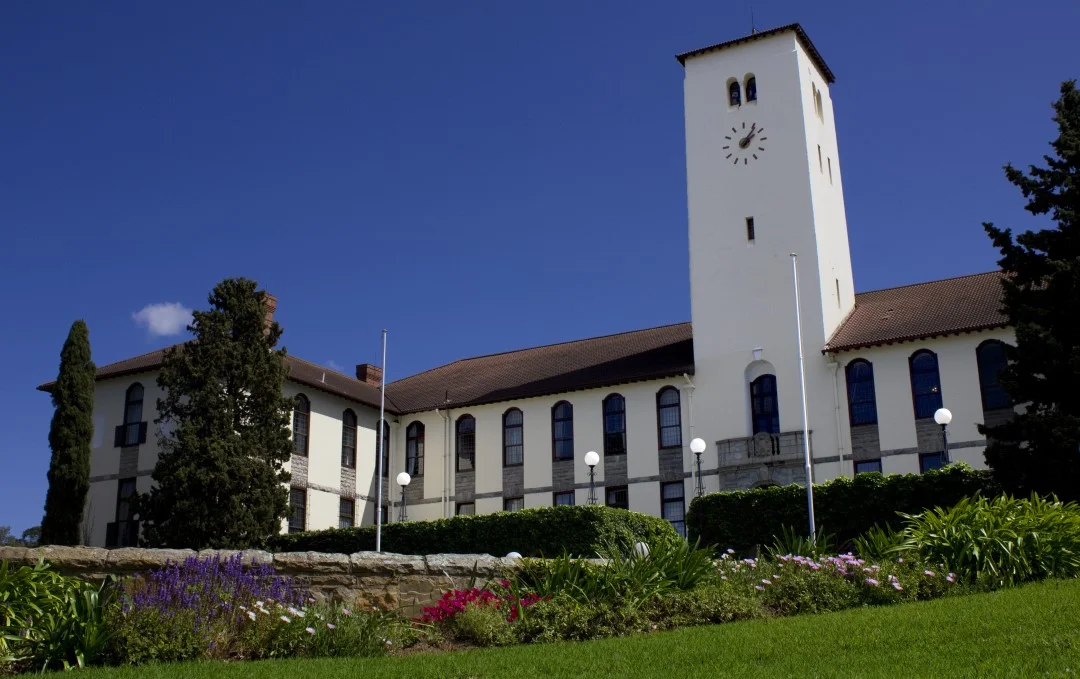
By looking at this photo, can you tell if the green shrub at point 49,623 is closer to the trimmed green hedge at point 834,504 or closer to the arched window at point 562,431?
the trimmed green hedge at point 834,504

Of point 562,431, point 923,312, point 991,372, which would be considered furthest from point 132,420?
point 991,372

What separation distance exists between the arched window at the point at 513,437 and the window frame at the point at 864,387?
11361mm

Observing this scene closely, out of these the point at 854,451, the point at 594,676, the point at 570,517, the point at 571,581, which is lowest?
the point at 594,676

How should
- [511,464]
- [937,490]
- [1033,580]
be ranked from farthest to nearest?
[511,464], [937,490], [1033,580]

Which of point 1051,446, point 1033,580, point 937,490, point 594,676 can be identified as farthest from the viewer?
point 937,490

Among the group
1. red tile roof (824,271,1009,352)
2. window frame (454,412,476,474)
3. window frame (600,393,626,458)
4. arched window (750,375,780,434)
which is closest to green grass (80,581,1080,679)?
red tile roof (824,271,1009,352)

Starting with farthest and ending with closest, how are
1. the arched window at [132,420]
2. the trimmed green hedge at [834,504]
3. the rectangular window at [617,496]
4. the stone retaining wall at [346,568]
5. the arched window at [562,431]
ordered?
the arched window at [562,431], the rectangular window at [617,496], the arched window at [132,420], the trimmed green hedge at [834,504], the stone retaining wall at [346,568]

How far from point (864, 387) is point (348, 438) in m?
17.6

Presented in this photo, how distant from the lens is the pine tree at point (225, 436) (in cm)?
3138

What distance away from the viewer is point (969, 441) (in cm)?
3466

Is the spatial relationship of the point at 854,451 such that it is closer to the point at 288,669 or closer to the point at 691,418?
the point at 691,418

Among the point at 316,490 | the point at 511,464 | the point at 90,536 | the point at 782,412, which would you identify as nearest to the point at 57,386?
the point at 90,536

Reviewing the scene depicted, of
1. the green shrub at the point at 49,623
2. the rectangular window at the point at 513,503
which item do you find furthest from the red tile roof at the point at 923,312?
the green shrub at the point at 49,623

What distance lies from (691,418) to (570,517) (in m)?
10.1
